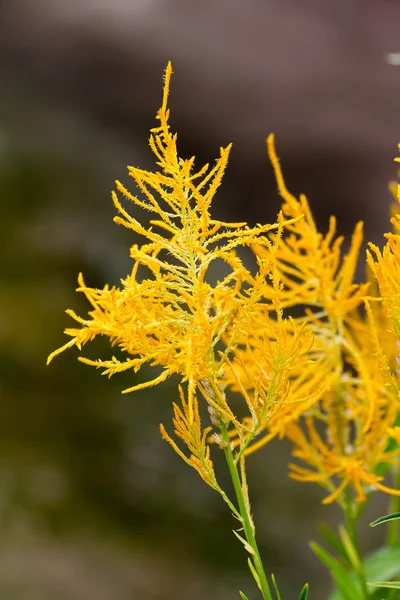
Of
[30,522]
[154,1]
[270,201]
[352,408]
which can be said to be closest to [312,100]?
[270,201]

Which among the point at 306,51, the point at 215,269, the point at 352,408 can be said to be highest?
the point at 306,51

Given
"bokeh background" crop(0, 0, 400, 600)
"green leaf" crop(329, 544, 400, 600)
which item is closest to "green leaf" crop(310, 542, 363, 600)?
"green leaf" crop(329, 544, 400, 600)

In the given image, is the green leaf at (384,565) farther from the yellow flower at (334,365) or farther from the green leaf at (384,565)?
the yellow flower at (334,365)

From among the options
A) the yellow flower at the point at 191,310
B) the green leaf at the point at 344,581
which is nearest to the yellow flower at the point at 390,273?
the yellow flower at the point at 191,310

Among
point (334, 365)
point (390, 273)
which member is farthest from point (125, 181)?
point (390, 273)

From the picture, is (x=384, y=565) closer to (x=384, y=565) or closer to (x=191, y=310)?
(x=384, y=565)

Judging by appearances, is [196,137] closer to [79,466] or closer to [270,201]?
[270,201]
